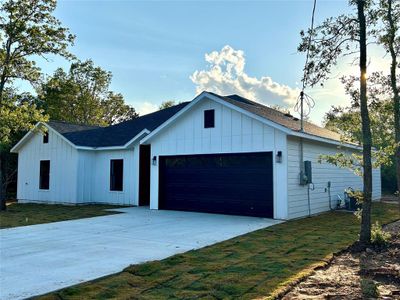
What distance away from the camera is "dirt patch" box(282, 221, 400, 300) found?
13.9 feet

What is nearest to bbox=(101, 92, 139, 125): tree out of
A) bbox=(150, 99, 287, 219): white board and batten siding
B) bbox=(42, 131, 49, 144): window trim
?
bbox=(42, 131, 49, 144): window trim

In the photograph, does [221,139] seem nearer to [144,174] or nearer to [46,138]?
[144,174]

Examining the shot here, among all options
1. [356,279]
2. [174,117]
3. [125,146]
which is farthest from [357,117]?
[125,146]

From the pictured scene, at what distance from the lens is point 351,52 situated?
7207mm

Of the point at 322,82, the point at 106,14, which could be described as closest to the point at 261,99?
the point at 106,14

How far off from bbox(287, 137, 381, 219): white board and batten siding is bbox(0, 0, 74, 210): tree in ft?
33.8

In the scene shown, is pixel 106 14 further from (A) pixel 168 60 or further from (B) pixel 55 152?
(B) pixel 55 152

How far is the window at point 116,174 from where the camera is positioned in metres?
16.5

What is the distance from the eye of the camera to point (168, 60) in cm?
1602

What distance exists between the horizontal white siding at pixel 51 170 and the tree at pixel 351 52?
12.5 metres

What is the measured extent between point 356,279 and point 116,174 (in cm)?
1330

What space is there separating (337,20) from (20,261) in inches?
283

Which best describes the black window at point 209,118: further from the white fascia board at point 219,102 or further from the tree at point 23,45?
the tree at point 23,45

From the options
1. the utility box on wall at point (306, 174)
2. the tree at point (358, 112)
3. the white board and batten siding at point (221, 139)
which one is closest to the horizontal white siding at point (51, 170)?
the white board and batten siding at point (221, 139)
